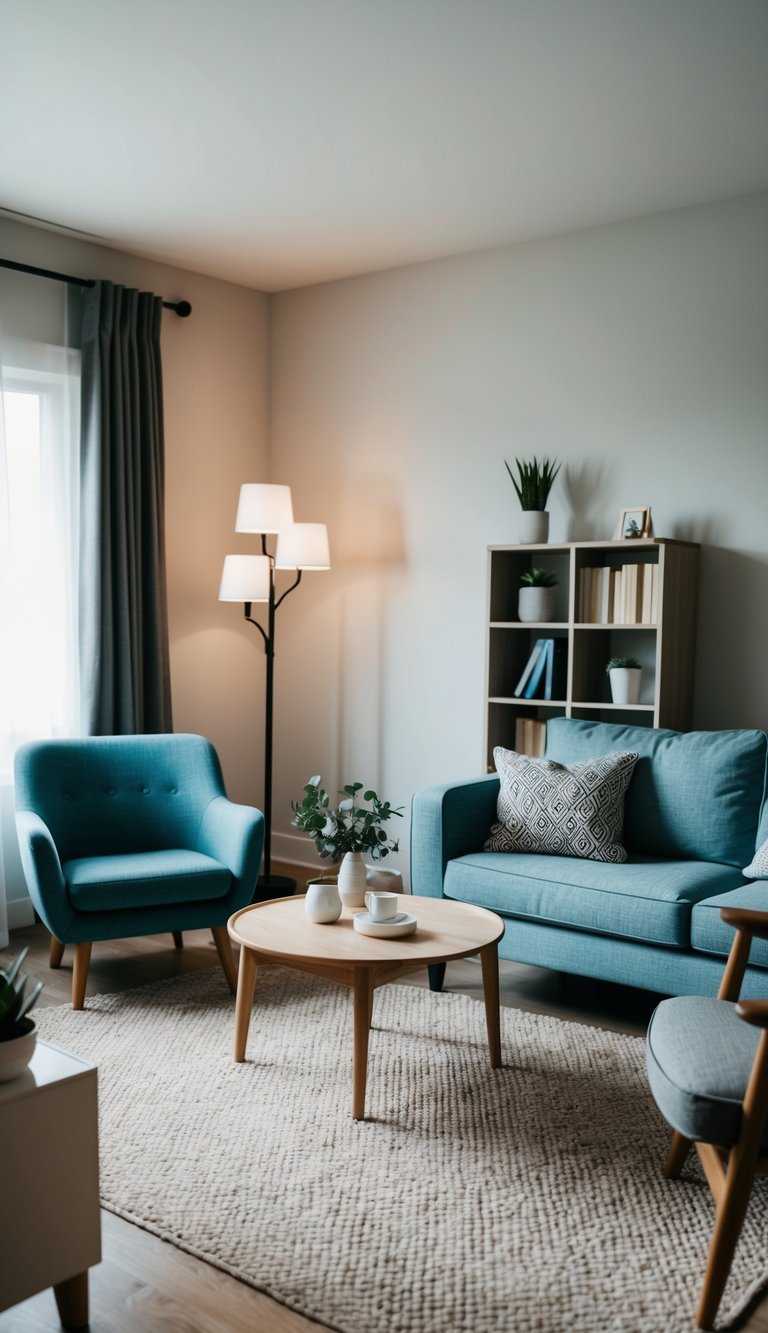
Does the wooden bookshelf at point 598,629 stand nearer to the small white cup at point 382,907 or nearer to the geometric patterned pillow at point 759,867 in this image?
the geometric patterned pillow at point 759,867

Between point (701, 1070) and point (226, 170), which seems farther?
point (226, 170)

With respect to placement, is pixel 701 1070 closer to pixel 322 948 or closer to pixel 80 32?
pixel 322 948

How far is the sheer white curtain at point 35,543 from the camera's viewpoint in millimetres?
4203

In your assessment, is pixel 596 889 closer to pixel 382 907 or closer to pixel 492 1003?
pixel 492 1003

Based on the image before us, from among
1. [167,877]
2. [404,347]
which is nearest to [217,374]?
[404,347]

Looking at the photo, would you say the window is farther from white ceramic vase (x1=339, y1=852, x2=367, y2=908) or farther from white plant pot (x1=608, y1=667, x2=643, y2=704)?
white plant pot (x1=608, y1=667, x2=643, y2=704)

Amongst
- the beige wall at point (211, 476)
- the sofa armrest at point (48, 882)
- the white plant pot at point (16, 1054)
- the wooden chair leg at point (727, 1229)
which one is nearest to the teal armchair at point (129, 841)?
the sofa armrest at point (48, 882)

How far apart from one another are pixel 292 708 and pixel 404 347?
71.1 inches

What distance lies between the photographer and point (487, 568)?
422 cm

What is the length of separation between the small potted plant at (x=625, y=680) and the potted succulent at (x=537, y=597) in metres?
0.34

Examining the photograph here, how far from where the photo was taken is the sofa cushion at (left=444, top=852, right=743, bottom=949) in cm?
304

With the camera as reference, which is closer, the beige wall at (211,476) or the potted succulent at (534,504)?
the potted succulent at (534,504)

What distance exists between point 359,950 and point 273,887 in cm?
199

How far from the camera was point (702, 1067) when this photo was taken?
77.0 inches
